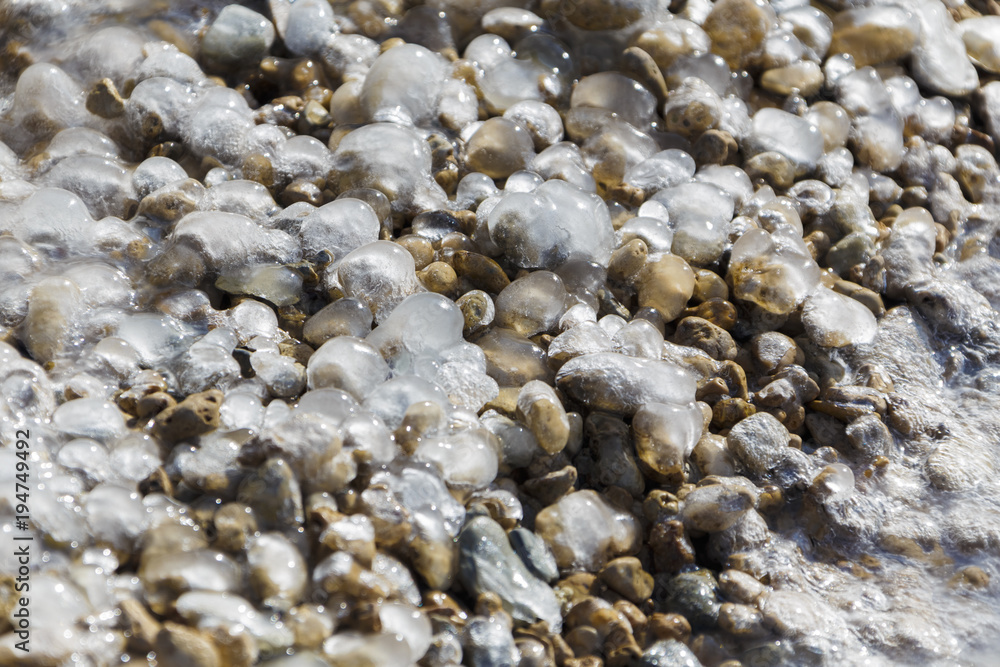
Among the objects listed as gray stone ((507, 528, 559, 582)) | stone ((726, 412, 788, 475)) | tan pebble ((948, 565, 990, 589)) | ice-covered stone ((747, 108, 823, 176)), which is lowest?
tan pebble ((948, 565, 990, 589))

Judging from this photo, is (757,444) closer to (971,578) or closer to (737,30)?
(971,578)

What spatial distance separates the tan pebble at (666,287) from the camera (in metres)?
1.73

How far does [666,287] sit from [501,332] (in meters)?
0.37

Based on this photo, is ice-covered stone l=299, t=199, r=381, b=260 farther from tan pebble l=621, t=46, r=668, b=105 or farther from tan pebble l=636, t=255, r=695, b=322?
tan pebble l=621, t=46, r=668, b=105

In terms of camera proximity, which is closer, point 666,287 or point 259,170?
point 666,287

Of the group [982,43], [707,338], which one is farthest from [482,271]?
[982,43]

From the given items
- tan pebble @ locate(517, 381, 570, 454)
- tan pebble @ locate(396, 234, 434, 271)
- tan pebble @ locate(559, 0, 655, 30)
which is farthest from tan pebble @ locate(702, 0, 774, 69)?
tan pebble @ locate(517, 381, 570, 454)

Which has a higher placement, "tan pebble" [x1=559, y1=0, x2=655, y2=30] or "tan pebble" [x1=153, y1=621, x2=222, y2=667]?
"tan pebble" [x1=559, y1=0, x2=655, y2=30]

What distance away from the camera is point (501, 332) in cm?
164

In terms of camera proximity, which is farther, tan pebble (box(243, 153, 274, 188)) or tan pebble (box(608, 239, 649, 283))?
tan pebble (box(243, 153, 274, 188))

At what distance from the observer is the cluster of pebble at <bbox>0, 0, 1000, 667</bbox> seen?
48.4 inches

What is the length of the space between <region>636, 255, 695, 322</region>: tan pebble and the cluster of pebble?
0.4 inches

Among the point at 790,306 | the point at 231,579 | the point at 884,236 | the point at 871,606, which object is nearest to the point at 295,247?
the point at 231,579

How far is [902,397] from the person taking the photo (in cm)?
173
